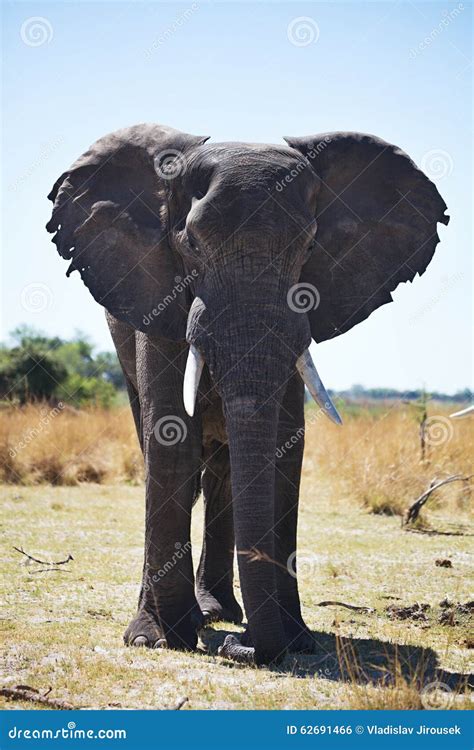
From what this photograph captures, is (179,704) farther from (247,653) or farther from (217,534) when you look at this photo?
(217,534)

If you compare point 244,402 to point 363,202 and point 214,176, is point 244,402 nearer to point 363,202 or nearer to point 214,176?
point 214,176

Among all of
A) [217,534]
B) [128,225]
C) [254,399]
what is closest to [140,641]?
[217,534]

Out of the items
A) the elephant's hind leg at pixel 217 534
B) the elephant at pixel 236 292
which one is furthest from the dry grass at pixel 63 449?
the elephant at pixel 236 292

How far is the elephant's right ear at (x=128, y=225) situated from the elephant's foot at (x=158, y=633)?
2.02m

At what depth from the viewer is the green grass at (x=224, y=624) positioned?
6.40m

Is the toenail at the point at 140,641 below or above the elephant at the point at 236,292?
below

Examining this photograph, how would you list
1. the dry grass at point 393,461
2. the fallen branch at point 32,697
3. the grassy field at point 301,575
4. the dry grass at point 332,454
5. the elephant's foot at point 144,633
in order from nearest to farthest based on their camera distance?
the fallen branch at point 32,697, the grassy field at point 301,575, the elephant's foot at point 144,633, the dry grass at point 393,461, the dry grass at point 332,454

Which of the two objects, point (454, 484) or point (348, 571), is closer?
point (348, 571)

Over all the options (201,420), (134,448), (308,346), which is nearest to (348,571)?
(201,420)

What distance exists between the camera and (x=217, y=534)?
31.4 ft

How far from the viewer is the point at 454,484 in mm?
15820

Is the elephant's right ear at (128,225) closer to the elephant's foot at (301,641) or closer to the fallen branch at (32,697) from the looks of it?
the elephant's foot at (301,641)

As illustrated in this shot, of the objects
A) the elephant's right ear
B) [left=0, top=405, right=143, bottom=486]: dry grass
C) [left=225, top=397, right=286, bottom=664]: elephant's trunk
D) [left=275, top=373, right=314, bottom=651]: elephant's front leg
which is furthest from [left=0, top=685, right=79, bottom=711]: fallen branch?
[left=0, top=405, right=143, bottom=486]: dry grass

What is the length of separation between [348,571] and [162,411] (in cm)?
405
